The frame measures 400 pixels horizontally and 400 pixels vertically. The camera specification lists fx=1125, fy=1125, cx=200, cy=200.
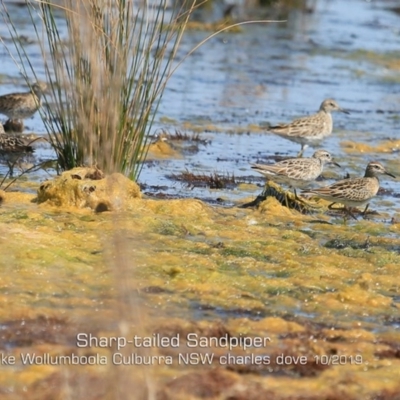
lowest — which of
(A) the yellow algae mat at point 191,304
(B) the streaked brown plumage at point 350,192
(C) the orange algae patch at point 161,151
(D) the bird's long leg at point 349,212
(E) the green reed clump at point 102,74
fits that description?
(C) the orange algae patch at point 161,151

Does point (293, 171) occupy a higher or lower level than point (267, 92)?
higher

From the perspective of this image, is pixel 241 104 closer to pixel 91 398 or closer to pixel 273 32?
pixel 273 32

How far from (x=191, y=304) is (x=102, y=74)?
2.33 metres

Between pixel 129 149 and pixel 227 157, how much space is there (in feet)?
12.5

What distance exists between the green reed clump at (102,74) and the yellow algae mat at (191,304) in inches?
17.8

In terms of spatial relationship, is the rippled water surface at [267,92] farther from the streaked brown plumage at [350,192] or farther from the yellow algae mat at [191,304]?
the yellow algae mat at [191,304]

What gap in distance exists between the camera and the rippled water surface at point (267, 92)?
41.1 ft

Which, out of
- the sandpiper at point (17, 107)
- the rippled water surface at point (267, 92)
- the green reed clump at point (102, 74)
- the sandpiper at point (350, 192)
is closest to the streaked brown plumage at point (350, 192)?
the sandpiper at point (350, 192)

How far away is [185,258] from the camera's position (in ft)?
25.5

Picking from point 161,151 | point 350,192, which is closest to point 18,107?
point 161,151

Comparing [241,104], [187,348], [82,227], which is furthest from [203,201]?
[241,104]

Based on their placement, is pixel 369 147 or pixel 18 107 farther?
pixel 369 147

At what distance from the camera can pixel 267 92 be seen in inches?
719

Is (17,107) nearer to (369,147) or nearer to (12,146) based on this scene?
(12,146)
